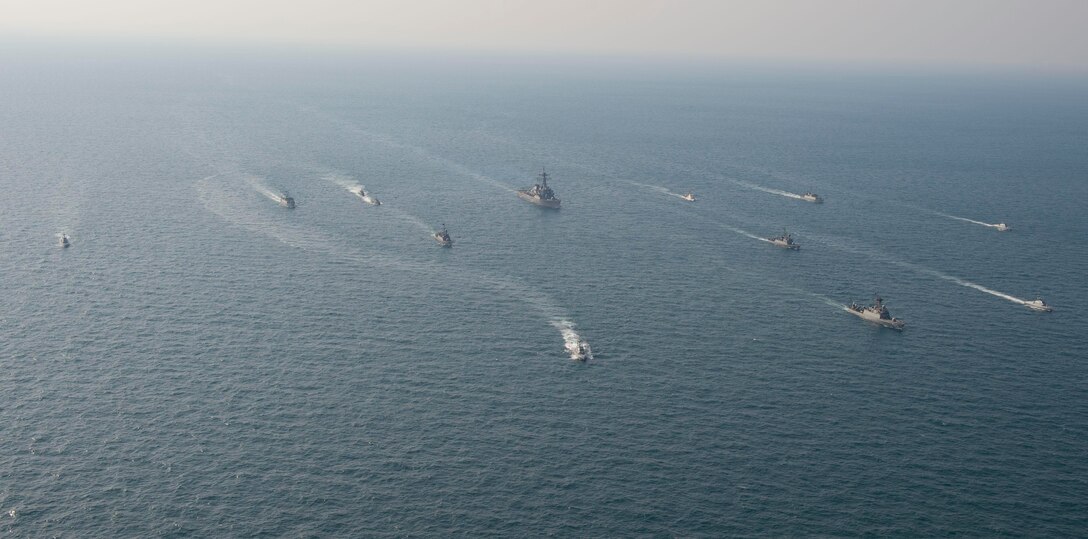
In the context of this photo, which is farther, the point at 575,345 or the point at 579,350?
the point at 575,345

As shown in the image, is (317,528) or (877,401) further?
(877,401)

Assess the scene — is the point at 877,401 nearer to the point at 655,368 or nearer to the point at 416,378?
the point at 655,368

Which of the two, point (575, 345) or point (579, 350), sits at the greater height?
point (579, 350)

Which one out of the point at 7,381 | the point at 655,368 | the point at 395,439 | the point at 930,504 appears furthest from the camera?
the point at 655,368

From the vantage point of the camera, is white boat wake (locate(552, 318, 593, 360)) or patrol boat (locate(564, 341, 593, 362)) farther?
white boat wake (locate(552, 318, 593, 360))

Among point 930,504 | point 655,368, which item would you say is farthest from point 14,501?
point 930,504

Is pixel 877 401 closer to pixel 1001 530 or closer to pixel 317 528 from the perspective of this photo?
pixel 1001 530

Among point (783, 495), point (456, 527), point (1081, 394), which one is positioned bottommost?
point (456, 527)

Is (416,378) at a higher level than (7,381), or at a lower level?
higher

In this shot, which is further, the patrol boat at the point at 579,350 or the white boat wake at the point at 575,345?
the white boat wake at the point at 575,345

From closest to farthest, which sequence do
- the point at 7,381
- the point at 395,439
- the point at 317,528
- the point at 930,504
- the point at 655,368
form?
the point at 317,528, the point at 930,504, the point at 395,439, the point at 7,381, the point at 655,368
